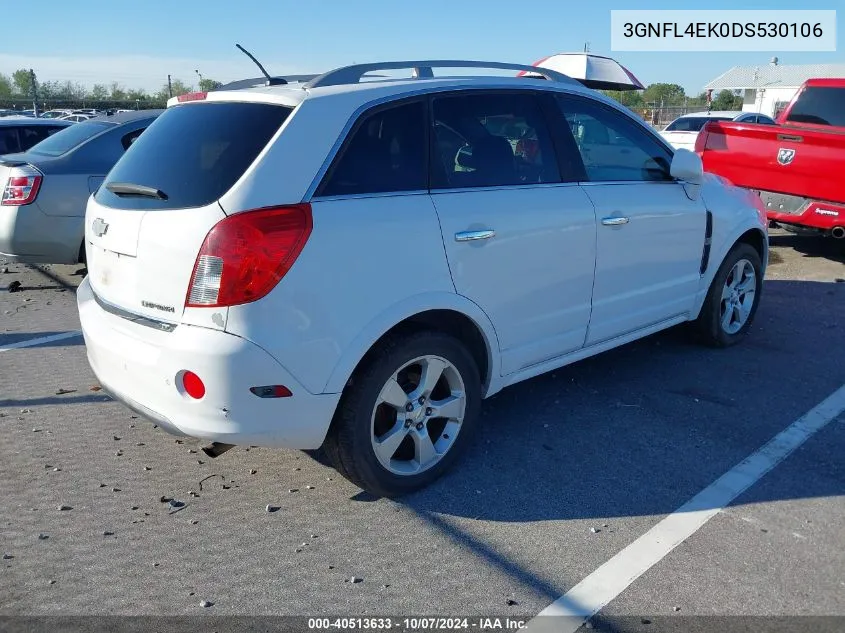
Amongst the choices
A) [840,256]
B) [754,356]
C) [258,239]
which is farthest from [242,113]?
[840,256]

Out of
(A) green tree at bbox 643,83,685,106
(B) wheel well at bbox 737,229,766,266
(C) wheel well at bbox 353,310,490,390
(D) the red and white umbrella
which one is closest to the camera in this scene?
(C) wheel well at bbox 353,310,490,390

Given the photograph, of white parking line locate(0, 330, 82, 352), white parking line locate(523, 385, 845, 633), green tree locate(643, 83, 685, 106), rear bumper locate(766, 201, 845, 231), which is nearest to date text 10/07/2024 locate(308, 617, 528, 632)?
white parking line locate(523, 385, 845, 633)

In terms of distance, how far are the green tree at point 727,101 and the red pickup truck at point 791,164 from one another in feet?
179

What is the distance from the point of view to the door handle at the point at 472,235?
344cm

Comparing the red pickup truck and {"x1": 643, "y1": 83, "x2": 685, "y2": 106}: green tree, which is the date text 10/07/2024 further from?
{"x1": 643, "y1": 83, "x2": 685, "y2": 106}: green tree

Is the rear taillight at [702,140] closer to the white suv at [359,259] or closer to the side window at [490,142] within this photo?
the white suv at [359,259]

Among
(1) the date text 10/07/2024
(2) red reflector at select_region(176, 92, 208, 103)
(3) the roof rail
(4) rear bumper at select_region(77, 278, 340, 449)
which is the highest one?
(3) the roof rail

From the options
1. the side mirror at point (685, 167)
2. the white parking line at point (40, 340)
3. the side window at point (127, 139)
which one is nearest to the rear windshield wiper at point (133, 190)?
the white parking line at point (40, 340)

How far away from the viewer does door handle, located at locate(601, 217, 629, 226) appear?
164 inches

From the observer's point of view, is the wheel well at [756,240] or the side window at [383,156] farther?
the wheel well at [756,240]

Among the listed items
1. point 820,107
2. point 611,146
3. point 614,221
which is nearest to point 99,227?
point 614,221

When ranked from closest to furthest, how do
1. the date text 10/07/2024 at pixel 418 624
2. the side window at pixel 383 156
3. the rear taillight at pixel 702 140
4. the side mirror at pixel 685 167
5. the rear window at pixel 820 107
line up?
the date text 10/07/2024 at pixel 418 624 → the side window at pixel 383 156 → the side mirror at pixel 685 167 → the rear taillight at pixel 702 140 → the rear window at pixel 820 107

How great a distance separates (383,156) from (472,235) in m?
0.55

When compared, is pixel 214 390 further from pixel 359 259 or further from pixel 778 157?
pixel 778 157
